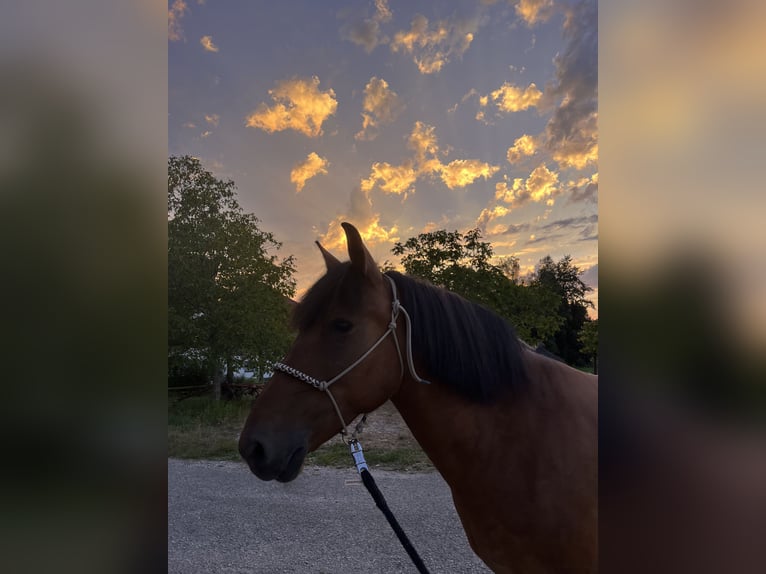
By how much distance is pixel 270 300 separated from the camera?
11695 millimetres

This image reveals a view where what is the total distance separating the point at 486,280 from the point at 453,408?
6.70m

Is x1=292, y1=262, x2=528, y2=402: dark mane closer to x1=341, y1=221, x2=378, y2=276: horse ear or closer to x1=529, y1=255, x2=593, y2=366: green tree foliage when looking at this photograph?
→ x1=341, y1=221, x2=378, y2=276: horse ear

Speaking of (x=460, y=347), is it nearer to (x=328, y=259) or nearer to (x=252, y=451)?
(x=328, y=259)

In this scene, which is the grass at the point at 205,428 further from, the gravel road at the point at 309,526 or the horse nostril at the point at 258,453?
the horse nostril at the point at 258,453

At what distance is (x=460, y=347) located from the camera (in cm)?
194

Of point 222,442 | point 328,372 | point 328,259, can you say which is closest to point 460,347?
point 328,372

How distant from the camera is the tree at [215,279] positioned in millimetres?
11406

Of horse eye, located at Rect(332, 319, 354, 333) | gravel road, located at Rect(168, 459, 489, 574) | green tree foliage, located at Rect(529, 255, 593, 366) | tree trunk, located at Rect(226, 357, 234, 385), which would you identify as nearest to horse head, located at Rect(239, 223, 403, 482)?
horse eye, located at Rect(332, 319, 354, 333)

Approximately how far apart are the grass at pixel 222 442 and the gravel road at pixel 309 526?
1.93ft

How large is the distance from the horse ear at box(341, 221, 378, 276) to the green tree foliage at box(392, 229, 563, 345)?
6.38 meters
